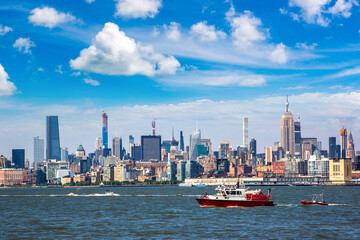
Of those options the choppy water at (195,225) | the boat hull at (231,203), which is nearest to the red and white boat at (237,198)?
the boat hull at (231,203)

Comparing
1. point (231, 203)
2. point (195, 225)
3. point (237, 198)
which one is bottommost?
point (231, 203)

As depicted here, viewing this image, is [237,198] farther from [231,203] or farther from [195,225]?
[195,225]

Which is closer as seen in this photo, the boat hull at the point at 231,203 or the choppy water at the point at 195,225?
the choppy water at the point at 195,225

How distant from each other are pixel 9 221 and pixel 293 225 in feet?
151

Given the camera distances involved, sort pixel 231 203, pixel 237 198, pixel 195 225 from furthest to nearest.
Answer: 1. pixel 231 203
2. pixel 237 198
3. pixel 195 225

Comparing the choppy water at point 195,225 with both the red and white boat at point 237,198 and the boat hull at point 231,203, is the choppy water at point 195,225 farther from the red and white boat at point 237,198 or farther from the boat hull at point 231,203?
the red and white boat at point 237,198

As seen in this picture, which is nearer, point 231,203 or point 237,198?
point 237,198

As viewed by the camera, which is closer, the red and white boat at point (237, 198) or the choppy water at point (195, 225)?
the choppy water at point (195, 225)

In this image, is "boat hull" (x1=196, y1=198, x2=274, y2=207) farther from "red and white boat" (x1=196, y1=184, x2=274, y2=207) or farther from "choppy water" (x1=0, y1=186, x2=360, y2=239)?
"choppy water" (x1=0, y1=186, x2=360, y2=239)

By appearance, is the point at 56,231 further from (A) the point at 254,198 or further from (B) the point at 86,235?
(A) the point at 254,198

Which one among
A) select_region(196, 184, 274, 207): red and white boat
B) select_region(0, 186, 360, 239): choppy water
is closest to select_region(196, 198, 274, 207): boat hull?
select_region(196, 184, 274, 207): red and white boat

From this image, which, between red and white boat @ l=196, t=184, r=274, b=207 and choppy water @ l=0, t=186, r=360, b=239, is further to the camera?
red and white boat @ l=196, t=184, r=274, b=207

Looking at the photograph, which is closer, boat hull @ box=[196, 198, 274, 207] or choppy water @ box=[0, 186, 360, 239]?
choppy water @ box=[0, 186, 360, 239]

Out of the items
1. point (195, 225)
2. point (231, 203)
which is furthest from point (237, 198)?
point (195, 225)
